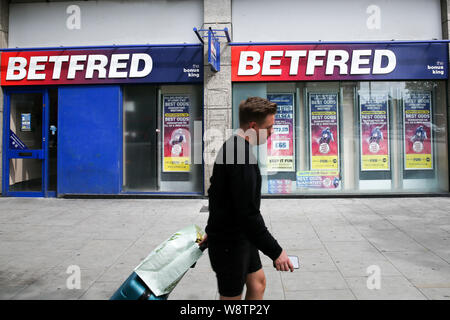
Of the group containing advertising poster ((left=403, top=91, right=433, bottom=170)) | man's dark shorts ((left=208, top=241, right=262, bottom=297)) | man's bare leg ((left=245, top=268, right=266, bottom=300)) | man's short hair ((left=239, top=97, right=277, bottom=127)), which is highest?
advertising poster ((left=403, top=91, right=433, bottom=170))

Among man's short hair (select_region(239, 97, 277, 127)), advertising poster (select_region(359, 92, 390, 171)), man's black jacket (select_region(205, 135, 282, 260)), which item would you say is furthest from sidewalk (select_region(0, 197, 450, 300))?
man's short hair (select_region(239, 97, 277, 127))

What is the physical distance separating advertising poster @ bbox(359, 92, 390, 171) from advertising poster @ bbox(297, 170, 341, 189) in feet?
2.45

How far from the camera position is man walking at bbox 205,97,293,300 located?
236 centimetres

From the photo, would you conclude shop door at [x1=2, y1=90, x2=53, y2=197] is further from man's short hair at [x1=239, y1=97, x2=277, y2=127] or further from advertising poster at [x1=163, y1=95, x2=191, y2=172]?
man's short hair at [x1=239, y1=97, x2=277, y2=127]

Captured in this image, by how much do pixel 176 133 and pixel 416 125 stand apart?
5.99m

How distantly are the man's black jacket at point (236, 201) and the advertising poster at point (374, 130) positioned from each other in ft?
26.3

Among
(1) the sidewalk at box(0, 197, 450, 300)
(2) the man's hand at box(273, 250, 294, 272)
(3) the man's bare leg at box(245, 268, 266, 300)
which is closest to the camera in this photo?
(2) the man's hand at box(273, 250, 294, 272)

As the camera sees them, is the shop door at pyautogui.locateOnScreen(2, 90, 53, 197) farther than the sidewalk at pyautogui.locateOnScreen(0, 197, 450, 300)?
Yes

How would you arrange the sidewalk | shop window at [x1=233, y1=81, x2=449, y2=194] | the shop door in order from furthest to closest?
1. the shop door
2. shop window at [x1=233, y1=81, x2=449, y2=194]
3. the sidewalk

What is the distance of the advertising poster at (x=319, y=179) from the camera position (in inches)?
385

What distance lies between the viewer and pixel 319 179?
385 inches

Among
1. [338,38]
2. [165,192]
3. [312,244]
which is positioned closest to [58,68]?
[165,192]

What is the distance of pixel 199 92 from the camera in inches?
387

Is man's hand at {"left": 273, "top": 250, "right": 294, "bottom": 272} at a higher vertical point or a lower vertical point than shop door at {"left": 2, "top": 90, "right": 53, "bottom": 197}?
lower
